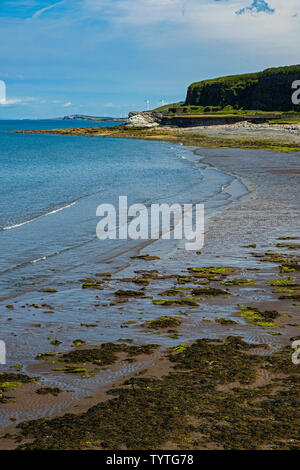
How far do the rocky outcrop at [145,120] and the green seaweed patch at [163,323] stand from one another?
503 ft

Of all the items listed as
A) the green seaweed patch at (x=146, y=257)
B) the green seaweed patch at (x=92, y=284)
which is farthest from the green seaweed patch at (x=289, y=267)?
the green seaweed patch at (x=92, y=284)

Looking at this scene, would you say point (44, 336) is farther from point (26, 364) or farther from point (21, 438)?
point (21, 438)

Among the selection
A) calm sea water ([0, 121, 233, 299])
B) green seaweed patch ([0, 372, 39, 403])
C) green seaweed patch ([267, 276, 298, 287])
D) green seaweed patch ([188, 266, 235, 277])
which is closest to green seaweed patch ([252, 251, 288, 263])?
green seaweed patch ([188, 266, 235, 277])

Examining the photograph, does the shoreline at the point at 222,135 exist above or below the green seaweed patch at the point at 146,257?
above

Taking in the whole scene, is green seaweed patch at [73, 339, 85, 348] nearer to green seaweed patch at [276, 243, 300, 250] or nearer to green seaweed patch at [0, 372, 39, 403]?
green seaweed patch at [0, 372, 39, 403]

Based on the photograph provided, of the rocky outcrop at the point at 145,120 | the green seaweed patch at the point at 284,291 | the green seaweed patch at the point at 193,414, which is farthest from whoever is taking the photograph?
the rocky outcrop at the point at 145,120

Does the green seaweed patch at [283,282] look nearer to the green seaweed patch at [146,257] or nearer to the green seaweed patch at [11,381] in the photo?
the green seaweed patch at [146,257]

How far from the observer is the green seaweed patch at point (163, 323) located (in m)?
9.61

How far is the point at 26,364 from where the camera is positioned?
26.3ft

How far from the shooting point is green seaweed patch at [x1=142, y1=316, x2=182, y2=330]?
961 centimetres

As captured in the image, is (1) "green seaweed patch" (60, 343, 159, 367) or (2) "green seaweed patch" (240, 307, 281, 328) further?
(2) "green seaweed patch" (240, 307, 281, 328)

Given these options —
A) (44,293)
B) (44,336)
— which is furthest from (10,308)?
(44,336)

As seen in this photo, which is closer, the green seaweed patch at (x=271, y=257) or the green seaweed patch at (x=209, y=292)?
the green seaweed patch at (x=209, y=292)

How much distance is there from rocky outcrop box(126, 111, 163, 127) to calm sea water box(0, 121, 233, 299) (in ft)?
353
